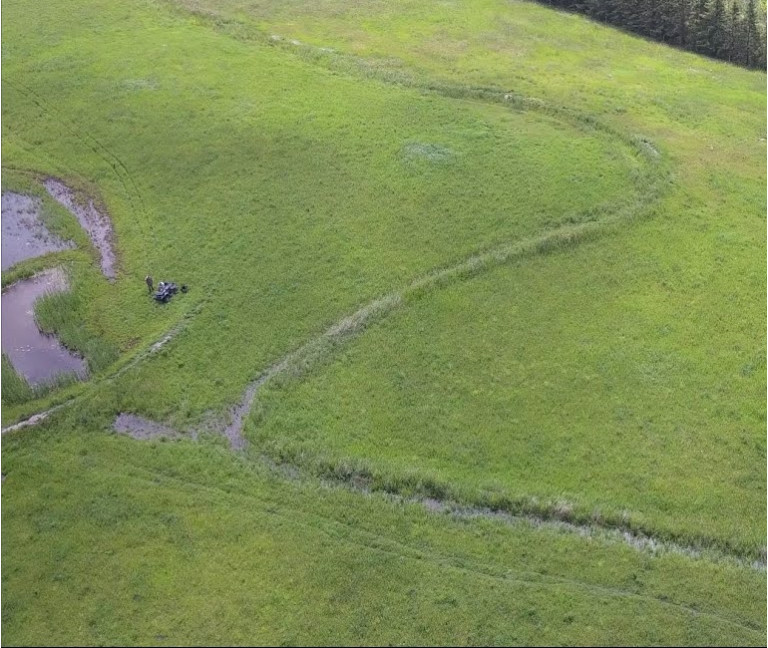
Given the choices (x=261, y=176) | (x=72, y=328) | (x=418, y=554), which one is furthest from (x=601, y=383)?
(x=72, y=328)

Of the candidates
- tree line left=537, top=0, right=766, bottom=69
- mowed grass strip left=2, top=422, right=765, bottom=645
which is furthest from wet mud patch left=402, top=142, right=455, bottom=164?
tree line left=537, top=0, right=766, bottom=69

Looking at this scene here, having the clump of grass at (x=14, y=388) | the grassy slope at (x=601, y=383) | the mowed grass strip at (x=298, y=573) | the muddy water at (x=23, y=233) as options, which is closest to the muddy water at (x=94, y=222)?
the muddy water at (x=23, y=233)

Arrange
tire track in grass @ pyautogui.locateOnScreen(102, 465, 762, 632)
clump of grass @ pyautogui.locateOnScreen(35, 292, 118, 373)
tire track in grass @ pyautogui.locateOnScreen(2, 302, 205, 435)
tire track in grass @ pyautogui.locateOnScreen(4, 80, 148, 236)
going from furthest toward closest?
1. tire track in grass @ pyautogui.locateOnScreen(4, 80, 148, 236)
2. clump of grass @ pyautogui.locateOnScreen(35, 292, 118, 373)
3. tire track in grass @ pyautogui.locateOnScreen(2, 302, 205, 435)
4. tire track in grass @ pyautogui.locateOnScreen(102, 465, 762, 632)

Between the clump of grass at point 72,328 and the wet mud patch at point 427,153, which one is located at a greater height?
the wet mud patch at point 427,153

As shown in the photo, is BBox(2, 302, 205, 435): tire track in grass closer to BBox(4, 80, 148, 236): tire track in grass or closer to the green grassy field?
the green grassy field

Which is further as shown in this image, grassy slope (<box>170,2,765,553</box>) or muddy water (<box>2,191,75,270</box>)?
muddy water (<box>2,191,75,270</box>)

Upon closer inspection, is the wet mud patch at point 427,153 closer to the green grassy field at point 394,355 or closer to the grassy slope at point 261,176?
the grassy slope at point 261,176
